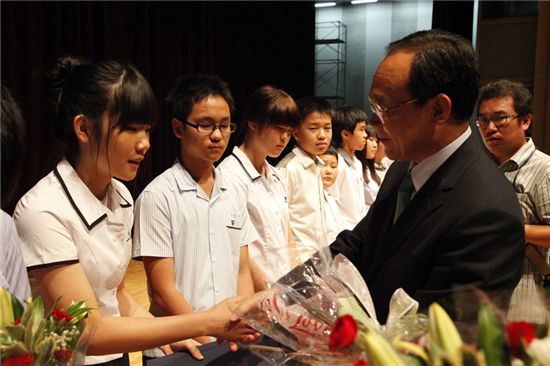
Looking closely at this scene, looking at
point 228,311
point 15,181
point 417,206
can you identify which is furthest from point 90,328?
point 417,206

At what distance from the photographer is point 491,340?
59cm

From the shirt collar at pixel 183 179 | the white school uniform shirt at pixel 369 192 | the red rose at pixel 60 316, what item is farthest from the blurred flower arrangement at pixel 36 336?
the white school uniform shirt at pixel 369 192

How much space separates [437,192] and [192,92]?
1116 mm

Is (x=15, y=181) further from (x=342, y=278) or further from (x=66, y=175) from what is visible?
(x=342, y=278)

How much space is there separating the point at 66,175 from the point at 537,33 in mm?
5925

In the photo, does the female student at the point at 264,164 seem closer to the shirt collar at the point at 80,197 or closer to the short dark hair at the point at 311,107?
the short dark hair at the point at 311,107

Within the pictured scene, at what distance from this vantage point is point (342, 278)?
1008 mm

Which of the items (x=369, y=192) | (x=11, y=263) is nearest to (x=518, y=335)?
(x=11, y=263)

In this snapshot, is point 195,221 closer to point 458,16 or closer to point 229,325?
point 229,325

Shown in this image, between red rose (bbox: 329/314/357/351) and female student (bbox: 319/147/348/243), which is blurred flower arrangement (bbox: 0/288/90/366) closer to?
red rose (bbox: 329/314/357/351)

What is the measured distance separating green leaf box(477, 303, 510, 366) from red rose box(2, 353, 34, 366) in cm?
55

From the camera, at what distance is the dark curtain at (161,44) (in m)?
5.11

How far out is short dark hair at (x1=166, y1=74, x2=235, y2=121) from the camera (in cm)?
197

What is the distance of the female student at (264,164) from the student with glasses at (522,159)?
0.99 m
